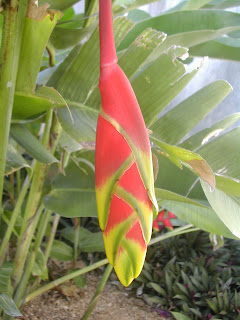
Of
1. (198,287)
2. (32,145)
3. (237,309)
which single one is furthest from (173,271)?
(32,145)

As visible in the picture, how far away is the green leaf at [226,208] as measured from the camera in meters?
0.42

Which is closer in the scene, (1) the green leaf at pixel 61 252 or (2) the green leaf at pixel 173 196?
(2) the green leaf at pixel 173 196

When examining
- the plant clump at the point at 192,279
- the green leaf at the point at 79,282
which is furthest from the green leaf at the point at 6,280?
the plant clump at the point at 192,279

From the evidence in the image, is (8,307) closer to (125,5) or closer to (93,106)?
(93,106)

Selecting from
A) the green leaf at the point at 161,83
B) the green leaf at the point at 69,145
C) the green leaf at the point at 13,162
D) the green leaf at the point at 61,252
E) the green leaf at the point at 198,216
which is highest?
the green leaf at the point at 161,83

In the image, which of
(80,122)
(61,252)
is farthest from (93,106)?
(61,252)

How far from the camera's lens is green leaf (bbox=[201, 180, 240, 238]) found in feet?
1.39

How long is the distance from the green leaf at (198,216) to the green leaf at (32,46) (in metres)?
0.35

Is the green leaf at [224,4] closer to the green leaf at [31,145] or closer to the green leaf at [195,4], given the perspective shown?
the green leaf at [195,4]

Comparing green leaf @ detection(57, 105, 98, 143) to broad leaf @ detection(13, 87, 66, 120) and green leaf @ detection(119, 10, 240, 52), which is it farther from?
green leaf @ detection(119, 10, 240, 52)

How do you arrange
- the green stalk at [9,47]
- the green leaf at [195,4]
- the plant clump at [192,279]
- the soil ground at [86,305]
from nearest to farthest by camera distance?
the green stalk at [9,47]
the green leaf at [195,4]
the soil ground at [86,305]
the plant clump at [192,279]

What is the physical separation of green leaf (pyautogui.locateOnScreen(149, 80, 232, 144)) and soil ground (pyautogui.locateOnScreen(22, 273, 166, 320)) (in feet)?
2.04

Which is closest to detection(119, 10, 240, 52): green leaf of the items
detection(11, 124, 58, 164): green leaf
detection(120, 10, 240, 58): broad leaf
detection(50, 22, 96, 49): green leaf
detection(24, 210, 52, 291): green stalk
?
detection(120, 10, 240, 58): broad leaf

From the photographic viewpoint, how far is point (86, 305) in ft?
3.59
